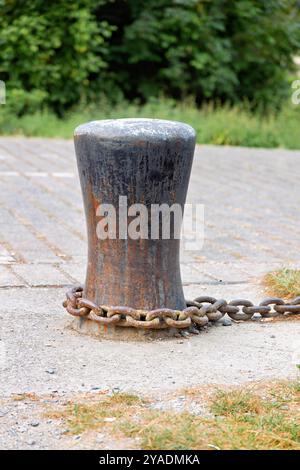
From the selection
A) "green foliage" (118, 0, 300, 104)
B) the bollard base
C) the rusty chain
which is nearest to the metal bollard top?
the rusty chain

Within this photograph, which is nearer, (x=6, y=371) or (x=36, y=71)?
(x=6, y=371)

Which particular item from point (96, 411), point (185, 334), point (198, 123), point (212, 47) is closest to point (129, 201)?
point (185, 334)

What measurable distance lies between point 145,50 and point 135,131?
43.9 feet

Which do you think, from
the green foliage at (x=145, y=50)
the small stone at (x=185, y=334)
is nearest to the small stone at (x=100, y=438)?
the small stone at (x=185, y=334)

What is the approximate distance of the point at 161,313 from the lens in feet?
14.0

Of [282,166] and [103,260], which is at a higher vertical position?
[103,260]

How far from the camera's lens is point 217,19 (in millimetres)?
17594

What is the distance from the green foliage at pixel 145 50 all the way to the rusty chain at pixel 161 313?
36.2 feet

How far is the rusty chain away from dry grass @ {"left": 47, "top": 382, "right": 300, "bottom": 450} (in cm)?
68

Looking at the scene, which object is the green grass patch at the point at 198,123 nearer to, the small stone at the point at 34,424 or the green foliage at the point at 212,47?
the green foliage at the point at 212,47
